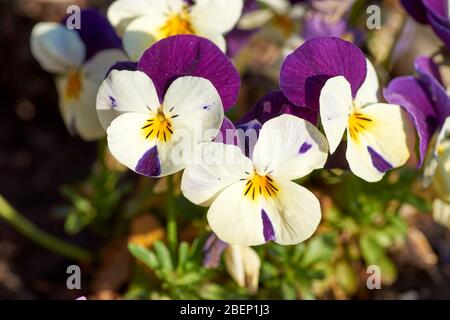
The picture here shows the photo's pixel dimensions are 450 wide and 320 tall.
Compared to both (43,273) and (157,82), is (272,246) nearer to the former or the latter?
(157,82)

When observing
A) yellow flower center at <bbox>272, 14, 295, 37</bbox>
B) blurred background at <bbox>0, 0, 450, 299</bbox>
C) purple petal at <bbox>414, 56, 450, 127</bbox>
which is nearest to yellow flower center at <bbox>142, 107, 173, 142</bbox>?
purple petal at <bbox>414, 56, 450, 127</bbox>

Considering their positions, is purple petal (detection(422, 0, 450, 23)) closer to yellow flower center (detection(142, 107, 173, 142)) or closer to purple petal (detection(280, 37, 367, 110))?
purple petal (detection(280, 37, 367, 110))

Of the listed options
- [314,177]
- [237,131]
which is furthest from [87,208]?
[237,131]

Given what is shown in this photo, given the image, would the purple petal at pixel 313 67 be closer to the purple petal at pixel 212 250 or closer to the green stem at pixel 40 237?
the purple petal at pixel 212 250

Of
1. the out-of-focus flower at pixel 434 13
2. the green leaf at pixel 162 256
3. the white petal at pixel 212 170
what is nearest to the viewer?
the white petal at pixel 212 170

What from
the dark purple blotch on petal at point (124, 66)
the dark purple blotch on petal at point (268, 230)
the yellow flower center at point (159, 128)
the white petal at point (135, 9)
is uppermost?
the white petal at point (135, 9)

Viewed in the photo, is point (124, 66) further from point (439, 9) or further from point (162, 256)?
point (439, 9)

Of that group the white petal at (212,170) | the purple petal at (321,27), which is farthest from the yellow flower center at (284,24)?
the white petal at (212,170)
